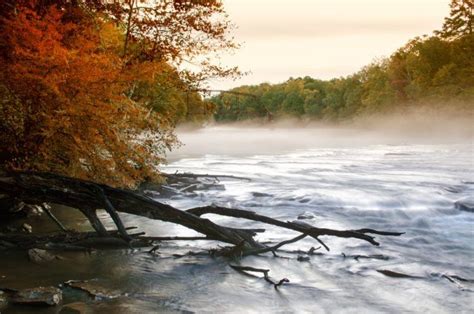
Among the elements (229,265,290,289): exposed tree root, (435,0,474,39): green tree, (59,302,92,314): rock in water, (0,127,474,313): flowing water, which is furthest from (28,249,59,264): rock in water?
(435,0,474,39): green tree

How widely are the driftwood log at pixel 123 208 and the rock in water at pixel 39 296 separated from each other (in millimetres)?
2240

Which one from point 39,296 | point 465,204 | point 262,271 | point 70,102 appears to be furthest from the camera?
point 465,204

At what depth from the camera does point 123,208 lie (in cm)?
1098

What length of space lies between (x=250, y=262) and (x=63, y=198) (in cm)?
412

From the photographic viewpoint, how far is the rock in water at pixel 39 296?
784 centimetres

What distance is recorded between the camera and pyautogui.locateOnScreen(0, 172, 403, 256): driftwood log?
10609 mm

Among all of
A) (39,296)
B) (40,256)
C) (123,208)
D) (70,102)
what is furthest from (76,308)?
(70,102)

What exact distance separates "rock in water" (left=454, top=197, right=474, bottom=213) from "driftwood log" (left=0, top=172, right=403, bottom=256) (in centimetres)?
807

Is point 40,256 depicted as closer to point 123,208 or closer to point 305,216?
point 123,208

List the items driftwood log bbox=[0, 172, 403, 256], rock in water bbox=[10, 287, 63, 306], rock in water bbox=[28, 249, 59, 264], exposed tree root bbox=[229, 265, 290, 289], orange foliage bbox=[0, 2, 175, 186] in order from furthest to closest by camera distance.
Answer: orange foliage bbox=[0, 2, 175, 186], driftwood log bbox=[0, 172, 403, 256], rock in water bbox=[28, 249, 59, 264], exposed tree root bbox=[229, 265, 290, 289], rock in water bbox=[10, 287, 63, 306]

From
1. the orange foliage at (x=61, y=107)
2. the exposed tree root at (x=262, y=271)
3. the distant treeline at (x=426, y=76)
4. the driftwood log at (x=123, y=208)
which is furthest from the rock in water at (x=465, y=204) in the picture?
the distant treeline at (x=426, y=76)

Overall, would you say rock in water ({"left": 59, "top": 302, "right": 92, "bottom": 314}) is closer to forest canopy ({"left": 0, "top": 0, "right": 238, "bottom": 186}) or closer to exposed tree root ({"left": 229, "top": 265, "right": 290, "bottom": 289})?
exposed tree root ({"left": 229, "top": 265, "right": 290, "bottom": 289})

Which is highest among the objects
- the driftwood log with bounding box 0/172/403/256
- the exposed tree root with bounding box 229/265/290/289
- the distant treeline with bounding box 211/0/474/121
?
the distant treeline with bounding box 211/0/474/121

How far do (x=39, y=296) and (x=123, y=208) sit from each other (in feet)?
10.5
